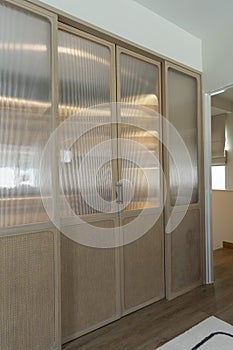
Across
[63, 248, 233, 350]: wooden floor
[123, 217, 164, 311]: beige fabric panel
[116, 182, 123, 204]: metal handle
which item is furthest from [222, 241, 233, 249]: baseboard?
[116, 182, 123, 204]: metal handle

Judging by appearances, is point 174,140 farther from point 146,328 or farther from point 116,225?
point 146,328

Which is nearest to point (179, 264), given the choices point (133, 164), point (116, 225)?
point (116, 225)

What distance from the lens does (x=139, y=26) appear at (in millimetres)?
2434

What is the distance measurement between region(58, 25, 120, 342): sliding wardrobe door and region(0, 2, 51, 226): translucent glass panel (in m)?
0.20

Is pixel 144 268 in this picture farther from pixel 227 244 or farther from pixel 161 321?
pixel 227 244

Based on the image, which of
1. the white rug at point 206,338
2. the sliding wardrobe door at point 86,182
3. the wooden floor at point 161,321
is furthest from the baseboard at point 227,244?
the sliding wardrobe door at point 86,182

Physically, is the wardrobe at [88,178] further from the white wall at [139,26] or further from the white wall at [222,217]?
the white wall at [222,217]

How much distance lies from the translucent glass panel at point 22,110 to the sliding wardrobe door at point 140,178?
75 cm

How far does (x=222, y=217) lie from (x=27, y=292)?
381 cm

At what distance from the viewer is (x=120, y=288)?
2.34 m

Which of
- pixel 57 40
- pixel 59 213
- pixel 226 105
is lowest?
pixel 59 213

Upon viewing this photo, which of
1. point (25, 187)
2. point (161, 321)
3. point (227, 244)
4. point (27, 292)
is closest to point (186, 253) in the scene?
point (161, 321)

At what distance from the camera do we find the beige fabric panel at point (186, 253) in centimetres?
277

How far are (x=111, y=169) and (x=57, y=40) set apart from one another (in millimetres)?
1071
